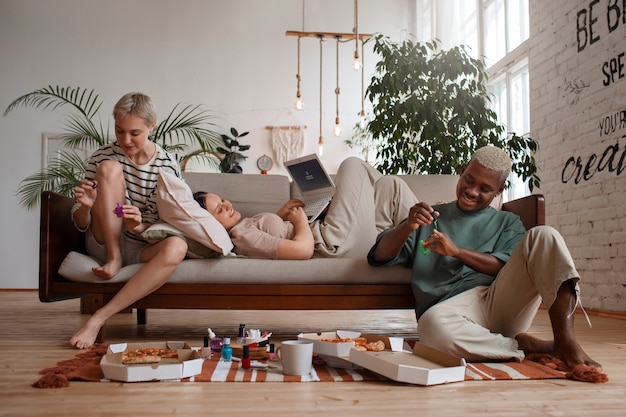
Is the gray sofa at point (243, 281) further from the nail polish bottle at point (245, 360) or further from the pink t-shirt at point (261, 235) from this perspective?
the nail polish bottle at point (245, 360)

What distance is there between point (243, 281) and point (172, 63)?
602cm

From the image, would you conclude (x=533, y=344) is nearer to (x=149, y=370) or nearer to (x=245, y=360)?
(x=245, y=360)

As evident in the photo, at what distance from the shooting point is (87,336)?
2.60 m

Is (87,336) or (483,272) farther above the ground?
(483,272)

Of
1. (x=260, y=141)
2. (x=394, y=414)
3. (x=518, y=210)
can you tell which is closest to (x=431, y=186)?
(x=518, y=210)

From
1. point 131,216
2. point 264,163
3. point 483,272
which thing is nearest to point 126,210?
point 131,216

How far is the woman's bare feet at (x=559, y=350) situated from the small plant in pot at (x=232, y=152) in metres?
6.03

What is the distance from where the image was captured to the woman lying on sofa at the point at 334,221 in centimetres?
288

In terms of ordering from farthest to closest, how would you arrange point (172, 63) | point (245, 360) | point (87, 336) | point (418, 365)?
point (172, 63), point (87, 336), point (245, 360), point (418, 365)

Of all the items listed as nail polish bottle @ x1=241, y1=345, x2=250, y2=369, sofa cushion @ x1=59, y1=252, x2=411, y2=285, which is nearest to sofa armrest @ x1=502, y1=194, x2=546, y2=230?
sofa cushion @ x1=59, y1=252, x2=411, y2=285

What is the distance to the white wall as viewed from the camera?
8.13 m

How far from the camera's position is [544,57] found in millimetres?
5430

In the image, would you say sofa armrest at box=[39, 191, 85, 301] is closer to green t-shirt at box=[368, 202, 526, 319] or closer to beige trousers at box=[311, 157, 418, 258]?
beige trousers at box=[311, 157, 418, 258]

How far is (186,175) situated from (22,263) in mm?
5390
